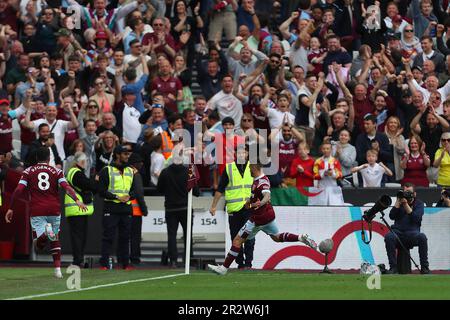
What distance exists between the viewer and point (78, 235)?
2502 cm

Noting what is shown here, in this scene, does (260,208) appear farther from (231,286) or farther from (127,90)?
(127,90)

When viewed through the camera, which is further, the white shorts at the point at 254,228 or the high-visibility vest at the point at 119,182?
the high-visibility vest at the point at 119,182

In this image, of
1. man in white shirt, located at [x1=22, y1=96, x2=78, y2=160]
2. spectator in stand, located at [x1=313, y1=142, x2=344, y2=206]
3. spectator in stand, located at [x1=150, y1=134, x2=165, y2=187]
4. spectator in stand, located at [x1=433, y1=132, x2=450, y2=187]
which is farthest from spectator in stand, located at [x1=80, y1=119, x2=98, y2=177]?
spectator in stand, located at [x1=433, y1=132, x2=450, y2=187]

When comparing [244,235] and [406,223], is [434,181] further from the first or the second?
[244,235]

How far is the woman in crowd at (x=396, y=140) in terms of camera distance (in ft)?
87.8

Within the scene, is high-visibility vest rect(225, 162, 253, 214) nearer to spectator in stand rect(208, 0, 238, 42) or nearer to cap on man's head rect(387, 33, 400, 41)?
cap on man's head rect(387, 33, 400, 41)

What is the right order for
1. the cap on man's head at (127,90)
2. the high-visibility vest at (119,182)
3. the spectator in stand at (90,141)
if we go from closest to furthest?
the high-visibility vest at (119,182) → the spectator in stand at (90,141) → the cap on man's head at (127,90)

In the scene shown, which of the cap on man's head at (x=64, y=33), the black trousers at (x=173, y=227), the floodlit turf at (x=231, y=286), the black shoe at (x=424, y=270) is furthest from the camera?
the cap on man's head at (x=64, y=33)

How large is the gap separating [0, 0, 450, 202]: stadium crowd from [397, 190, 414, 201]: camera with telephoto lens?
2.67m

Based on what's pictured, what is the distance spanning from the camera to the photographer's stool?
23594mm

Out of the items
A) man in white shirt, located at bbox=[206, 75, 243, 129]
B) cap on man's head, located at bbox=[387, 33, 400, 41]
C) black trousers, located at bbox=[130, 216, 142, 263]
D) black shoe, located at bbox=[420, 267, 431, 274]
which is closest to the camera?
black shoe, located at bbox=[420, 267, 431, 274]

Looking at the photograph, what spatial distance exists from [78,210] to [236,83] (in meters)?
5.71

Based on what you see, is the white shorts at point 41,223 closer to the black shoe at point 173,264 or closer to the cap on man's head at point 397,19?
the black shoe at point 173,264

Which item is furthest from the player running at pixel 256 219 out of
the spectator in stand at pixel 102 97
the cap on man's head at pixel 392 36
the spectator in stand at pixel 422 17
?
the spectator in stand at pixel 422 17
